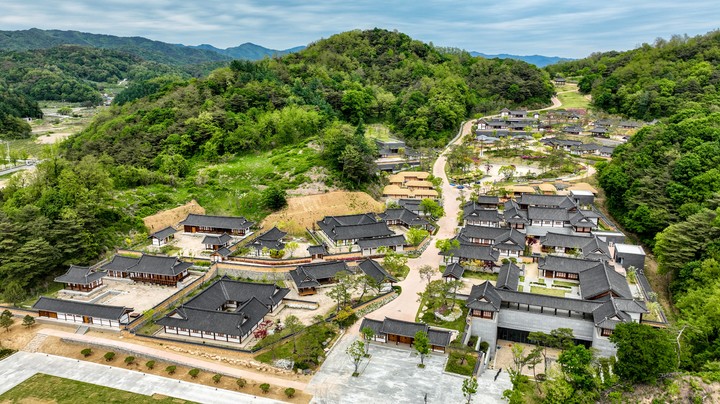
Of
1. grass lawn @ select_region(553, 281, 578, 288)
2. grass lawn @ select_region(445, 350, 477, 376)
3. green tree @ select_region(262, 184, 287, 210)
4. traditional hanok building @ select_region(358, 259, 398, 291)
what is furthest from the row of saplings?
green tree @ select_region(262, 184, 287, 210)

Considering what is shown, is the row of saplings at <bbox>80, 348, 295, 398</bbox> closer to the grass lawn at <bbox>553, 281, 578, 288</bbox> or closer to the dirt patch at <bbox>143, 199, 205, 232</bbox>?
the dirt patch at <bbox>143, 199, 205, 232</bbox>

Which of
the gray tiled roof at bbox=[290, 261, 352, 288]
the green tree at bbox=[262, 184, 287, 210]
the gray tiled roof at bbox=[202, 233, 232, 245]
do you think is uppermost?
the green tree at bbox=[262, 184, 287, 210]

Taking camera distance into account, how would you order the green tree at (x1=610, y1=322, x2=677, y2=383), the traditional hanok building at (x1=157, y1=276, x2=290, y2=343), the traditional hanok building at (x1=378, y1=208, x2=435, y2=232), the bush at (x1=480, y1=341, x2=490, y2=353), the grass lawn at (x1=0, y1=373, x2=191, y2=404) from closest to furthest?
the green tree at (x1=610, y1=322, x2=677, y2=383) → the grass lawn at (x1=0, y1=373, x2=191, y2=404) → the traditional hanok building at (x1=157, y1=276, x2=290, y2=343) → the bush at (x1=480, y1=341, x2=490, y2=353) → the traditional hanok building at (x1=378, y1=208, x2=435, y2=232)

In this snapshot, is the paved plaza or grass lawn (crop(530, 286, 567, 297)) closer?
the paved plaza

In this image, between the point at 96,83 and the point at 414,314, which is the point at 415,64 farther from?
the point at 96,83

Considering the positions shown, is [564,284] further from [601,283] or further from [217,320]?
[217,320]

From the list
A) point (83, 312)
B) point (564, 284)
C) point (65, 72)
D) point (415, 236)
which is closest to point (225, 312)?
point (83, 312)

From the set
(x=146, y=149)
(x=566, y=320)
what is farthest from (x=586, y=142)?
(x=146, y=149)

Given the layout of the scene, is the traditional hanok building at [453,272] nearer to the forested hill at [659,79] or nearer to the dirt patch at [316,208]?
the dirt patch at [316,208]
